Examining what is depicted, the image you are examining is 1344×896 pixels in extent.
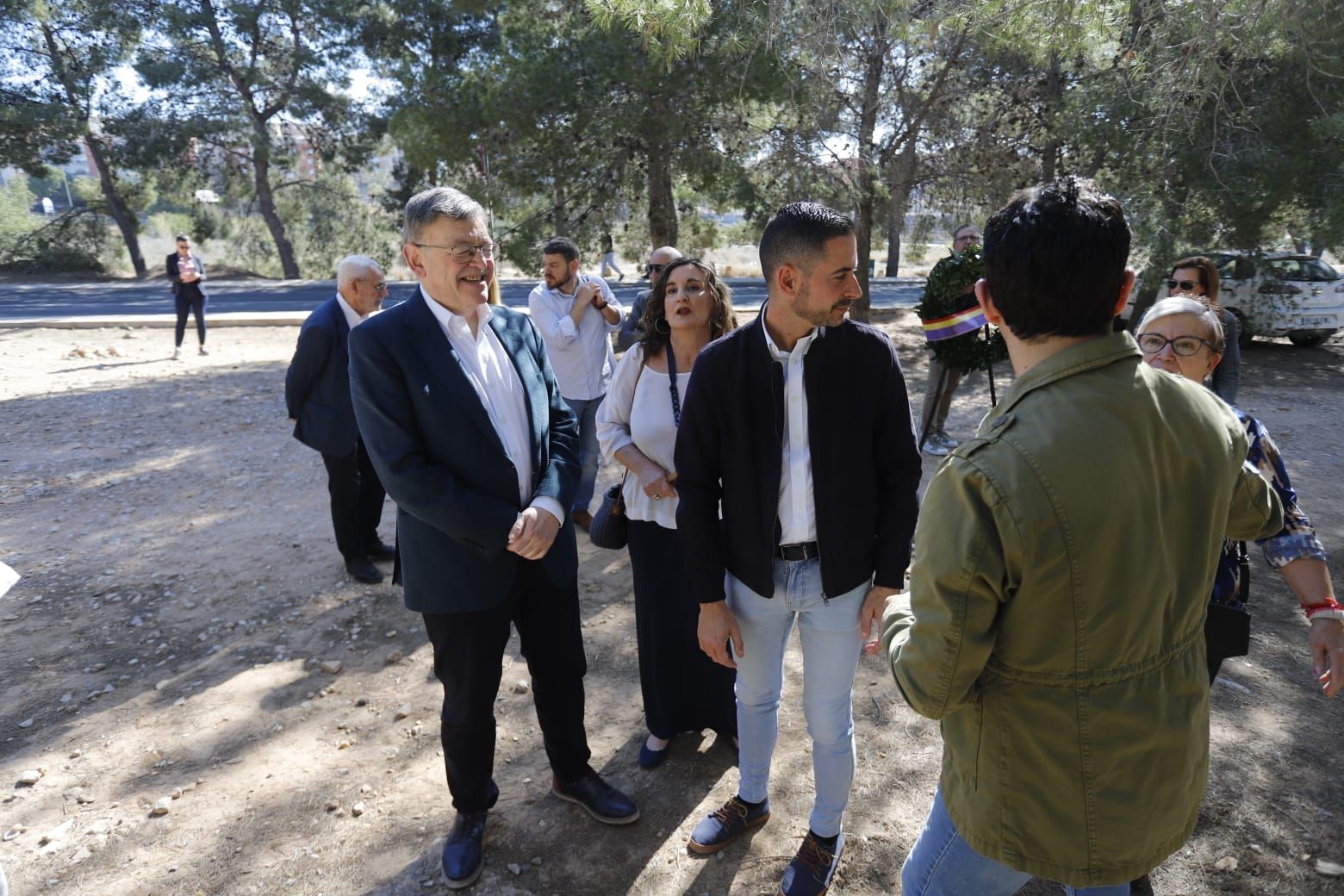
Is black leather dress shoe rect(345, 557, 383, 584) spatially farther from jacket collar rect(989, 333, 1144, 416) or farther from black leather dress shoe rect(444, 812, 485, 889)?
jacket collar rect(989, 333, 1144, 416)

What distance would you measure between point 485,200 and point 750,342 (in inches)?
342

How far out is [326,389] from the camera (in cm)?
448

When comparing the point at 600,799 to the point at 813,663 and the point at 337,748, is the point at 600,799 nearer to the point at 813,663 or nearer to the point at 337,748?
the point at 813,663

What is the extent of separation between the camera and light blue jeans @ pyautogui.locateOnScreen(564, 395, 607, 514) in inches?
203

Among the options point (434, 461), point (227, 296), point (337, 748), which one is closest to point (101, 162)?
point (227, 296)

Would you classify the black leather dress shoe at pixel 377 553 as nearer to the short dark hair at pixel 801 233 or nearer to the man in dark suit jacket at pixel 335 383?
the man in dark suit jacket at pixel 335 383

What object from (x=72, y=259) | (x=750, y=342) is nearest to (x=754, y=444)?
(x=750, y=342)

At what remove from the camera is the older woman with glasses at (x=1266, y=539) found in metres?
1.81

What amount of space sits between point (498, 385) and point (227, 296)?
22.4 meters

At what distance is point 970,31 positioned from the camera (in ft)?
16.1

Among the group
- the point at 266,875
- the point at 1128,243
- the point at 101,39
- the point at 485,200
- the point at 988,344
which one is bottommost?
the point at 266,875

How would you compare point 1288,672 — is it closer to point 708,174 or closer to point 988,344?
point 988,344

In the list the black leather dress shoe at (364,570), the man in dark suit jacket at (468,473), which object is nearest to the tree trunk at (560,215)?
the black leather dress shoe at (364,570)

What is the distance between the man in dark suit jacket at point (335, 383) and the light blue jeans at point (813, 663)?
8.90ft
